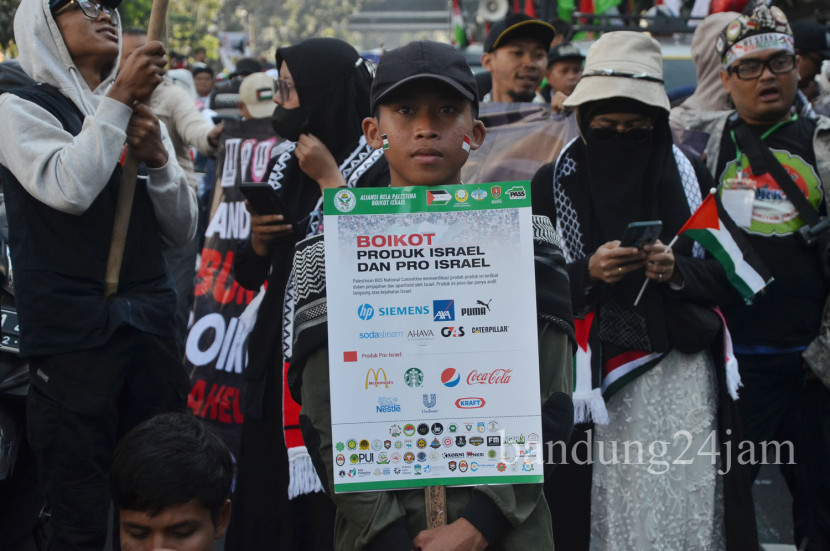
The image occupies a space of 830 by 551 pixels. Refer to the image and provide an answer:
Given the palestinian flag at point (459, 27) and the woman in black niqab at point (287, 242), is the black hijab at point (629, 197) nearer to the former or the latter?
the woman in black niqab at point (287, 242)

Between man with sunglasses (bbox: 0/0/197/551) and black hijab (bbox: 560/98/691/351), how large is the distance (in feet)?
5.24

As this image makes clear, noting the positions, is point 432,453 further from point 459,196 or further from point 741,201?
point 741,201

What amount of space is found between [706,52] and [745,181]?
141cm

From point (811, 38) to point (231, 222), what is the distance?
159 inches

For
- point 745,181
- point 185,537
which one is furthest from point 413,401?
point 745,181

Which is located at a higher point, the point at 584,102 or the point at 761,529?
the point at 584,102

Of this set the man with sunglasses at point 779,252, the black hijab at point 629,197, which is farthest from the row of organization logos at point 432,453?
the man with sunglasses at point 779,252

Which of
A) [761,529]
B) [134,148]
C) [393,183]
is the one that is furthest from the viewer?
[761,529]

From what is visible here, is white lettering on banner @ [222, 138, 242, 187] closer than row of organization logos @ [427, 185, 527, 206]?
No

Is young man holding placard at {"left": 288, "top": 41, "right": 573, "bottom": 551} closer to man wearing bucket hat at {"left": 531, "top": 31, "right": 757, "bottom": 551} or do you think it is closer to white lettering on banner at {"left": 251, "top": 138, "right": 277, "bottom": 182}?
man wearing bucket hat at {"left": 531, "top": 31, "right": 757, "bottom": 551}

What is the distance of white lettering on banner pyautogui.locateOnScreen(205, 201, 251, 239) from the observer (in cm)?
561

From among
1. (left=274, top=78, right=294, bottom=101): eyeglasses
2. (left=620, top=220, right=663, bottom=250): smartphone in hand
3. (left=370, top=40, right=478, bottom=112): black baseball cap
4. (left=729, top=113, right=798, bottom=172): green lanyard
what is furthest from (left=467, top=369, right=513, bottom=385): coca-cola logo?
(left=729, top=113, right=798, bottom=172): green lanyard

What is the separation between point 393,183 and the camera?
104 inches

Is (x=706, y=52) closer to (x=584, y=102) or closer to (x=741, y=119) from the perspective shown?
(x=741, y=119)
